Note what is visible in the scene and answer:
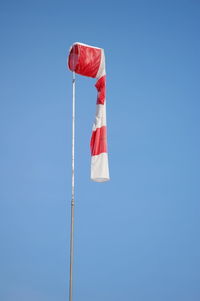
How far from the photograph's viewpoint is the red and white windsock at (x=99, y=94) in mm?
3672

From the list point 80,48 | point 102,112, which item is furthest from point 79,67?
point 102,112

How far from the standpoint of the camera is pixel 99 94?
3885 millimetres

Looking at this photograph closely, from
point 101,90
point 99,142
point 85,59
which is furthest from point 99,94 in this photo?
point 99,142

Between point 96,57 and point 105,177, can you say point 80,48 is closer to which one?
point 96,57

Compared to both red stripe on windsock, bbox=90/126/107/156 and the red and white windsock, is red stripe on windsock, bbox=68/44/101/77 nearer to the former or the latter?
the red and white windsock

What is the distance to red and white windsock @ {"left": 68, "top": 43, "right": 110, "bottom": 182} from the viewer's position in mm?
3672

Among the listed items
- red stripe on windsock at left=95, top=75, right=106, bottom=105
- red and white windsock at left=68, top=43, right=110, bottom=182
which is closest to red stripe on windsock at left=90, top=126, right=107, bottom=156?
red and white windsock at left=68, top=43, right=110, bottom=182

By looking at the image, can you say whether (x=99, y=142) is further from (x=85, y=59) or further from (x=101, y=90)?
(x=85, y=59)

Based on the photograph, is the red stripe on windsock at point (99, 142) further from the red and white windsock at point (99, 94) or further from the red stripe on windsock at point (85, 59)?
the red stripe on windsock at point (85, 59)

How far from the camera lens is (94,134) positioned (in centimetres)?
381

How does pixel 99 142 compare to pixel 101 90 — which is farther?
pixel 101 90

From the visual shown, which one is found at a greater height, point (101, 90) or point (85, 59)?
point (85, 59)

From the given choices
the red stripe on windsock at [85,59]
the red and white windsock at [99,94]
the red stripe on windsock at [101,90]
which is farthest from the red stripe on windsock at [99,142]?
the red stripe on windsock at [85,59]

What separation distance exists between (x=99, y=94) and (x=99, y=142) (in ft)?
1.69
